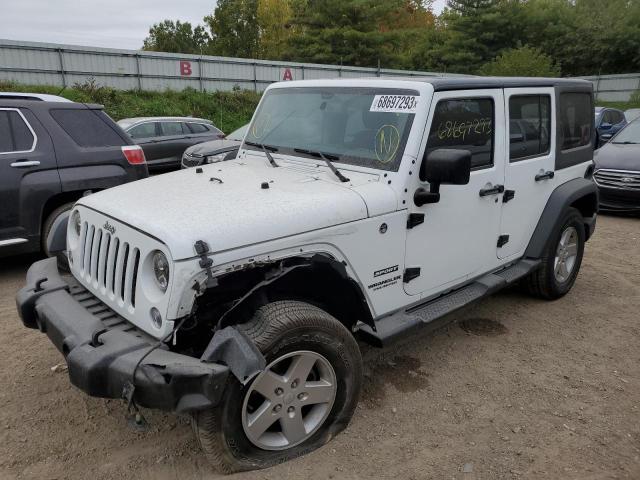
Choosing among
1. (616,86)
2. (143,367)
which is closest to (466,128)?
(143,367)

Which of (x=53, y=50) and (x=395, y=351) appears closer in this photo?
(x=395, y=351)

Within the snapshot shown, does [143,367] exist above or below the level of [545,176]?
below

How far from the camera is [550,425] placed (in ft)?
10.6

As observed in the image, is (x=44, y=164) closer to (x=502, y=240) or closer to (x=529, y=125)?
(x=502, y=240)

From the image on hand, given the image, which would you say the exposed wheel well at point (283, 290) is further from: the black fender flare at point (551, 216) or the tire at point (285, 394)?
the black fender flare at point (551, 216)

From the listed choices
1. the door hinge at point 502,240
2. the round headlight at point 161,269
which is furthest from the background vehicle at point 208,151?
the round headlight at point 161,269

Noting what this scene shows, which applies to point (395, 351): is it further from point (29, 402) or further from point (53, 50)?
point (53, 50)

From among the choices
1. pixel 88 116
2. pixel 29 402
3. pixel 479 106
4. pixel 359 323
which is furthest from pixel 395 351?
pixel 88 116

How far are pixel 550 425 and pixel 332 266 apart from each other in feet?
5.63

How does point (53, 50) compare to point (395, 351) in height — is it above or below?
above

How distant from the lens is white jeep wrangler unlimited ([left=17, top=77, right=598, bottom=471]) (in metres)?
2.41

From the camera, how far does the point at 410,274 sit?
134 inches

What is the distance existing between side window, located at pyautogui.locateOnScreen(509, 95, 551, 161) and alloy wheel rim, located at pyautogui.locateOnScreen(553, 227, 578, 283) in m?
0.94

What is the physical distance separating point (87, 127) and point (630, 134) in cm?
922
